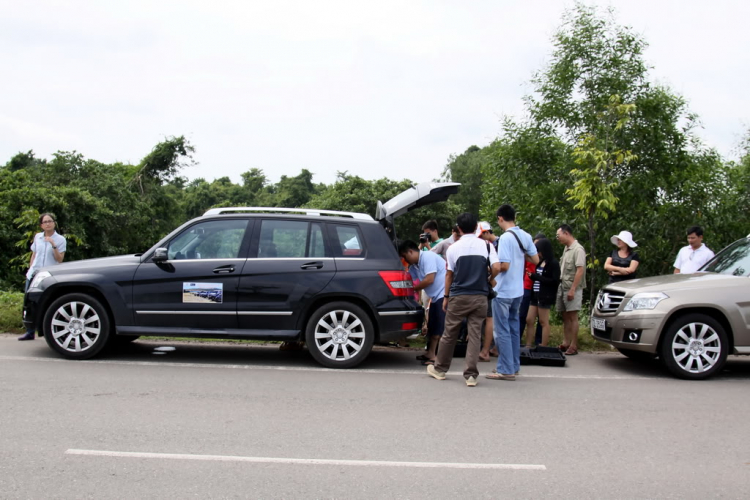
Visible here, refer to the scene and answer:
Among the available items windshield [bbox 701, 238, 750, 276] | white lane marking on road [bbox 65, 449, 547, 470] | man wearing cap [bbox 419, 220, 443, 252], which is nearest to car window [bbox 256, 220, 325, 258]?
man wearing cap [bbox 419, 220, 443, 252]

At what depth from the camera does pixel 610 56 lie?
68.9ft

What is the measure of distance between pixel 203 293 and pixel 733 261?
21.9 feet

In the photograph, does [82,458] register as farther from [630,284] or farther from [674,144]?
[674,144]

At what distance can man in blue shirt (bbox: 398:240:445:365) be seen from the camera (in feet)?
27.7

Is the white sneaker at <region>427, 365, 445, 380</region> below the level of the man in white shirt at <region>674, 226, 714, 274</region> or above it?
below

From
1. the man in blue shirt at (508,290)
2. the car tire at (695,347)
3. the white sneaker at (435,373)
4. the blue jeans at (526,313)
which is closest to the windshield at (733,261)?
the car tire at (695,347)

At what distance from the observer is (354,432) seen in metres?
5.27

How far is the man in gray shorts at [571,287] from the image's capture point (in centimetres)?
916

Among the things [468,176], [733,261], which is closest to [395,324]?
[733,261]

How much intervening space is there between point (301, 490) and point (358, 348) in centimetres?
382

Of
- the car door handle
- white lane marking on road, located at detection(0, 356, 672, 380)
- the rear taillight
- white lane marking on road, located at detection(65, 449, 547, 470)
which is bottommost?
A: white lane marking on road, located at detection(65, 449, 547, 470)

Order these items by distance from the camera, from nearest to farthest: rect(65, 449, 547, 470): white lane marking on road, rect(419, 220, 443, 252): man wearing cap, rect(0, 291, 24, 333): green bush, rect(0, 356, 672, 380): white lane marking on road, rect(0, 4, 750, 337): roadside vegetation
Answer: rect(65, 449, 547, 470): white lane marking on road, rect(0, 356, 672, 380): white lane marking on road, rect(0, 291, 24, 333): green bush, rect(419, 220, 443, 252): man wearing cap, rect(0, 4, 750, 337): roadside vegetation

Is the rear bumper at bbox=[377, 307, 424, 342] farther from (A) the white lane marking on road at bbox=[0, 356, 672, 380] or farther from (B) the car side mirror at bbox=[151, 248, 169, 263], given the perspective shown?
(B) the car side mirror at bbox=[151, 248, 169, 263]

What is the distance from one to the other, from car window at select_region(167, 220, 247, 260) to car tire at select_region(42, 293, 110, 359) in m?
1.10
